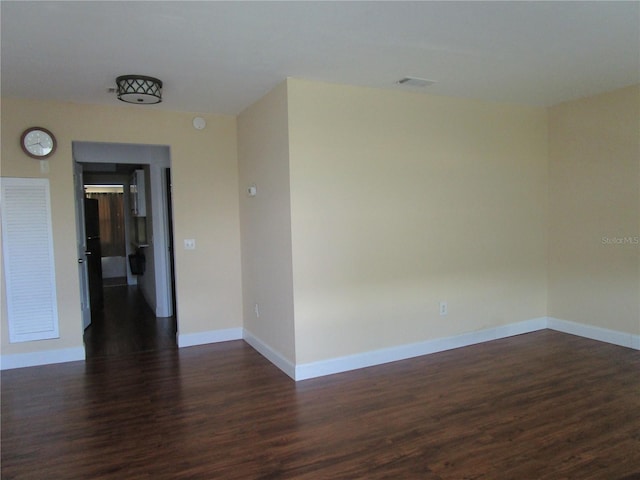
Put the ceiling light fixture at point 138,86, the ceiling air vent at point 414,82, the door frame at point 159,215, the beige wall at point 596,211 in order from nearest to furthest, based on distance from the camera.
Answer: the ceiling light fixture at point 138,86
the ceiling air vent at point 414,82
the beige wall at point 596,211
the door frame at point 159,215

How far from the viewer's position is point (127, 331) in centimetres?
525

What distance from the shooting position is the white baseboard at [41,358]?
395 centimetres

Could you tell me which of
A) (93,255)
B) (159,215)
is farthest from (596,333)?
(93,255)

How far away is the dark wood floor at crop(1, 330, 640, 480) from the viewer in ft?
7.72

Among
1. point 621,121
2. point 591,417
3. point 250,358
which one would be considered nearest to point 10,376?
point 250,358

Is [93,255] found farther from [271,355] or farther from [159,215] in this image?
[271,355]

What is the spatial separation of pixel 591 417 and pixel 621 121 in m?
2.88

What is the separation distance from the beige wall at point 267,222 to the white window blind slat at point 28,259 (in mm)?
1853

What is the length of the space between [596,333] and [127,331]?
5.30 meters

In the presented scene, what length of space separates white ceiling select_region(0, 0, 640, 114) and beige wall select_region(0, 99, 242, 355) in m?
0.27

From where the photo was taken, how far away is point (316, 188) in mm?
3566

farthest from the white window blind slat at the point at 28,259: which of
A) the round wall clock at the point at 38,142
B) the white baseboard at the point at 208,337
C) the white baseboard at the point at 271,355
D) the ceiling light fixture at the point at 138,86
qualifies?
the white baseboard at the point at 271,355

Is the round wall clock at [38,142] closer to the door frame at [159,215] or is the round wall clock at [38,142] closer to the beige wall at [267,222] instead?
the door frame at [159,215]

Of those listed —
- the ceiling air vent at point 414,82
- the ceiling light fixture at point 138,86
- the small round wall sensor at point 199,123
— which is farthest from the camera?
the small round wall sensor at point 199,123
